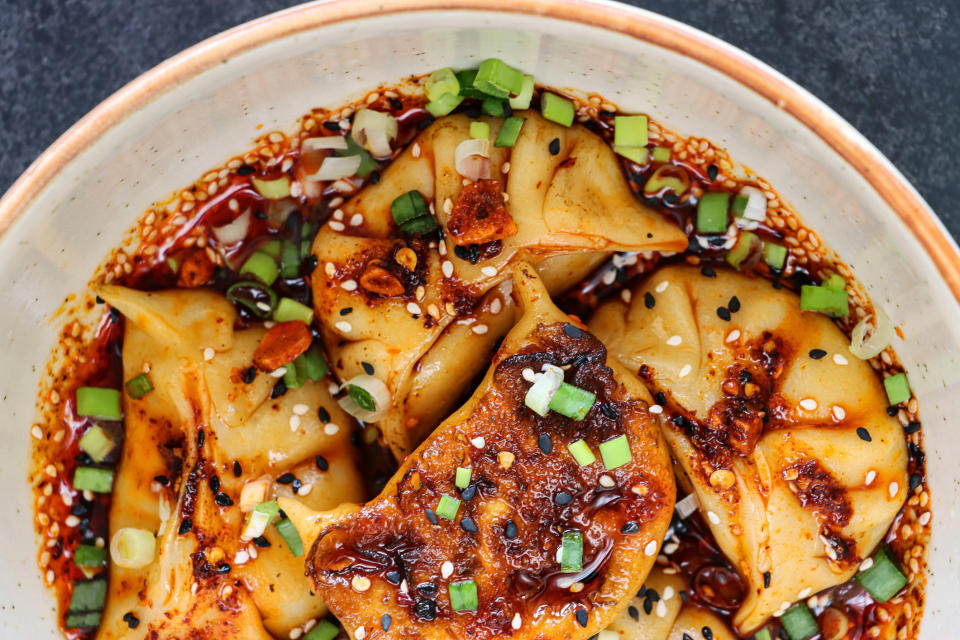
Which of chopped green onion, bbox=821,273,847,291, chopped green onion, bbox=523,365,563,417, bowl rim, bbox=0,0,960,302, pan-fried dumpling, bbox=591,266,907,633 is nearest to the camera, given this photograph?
bowl rim, bbox=0,0,960,302

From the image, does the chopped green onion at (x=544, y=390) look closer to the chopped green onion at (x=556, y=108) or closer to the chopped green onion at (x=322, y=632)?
the chopped green onion at (x=556, y=108)

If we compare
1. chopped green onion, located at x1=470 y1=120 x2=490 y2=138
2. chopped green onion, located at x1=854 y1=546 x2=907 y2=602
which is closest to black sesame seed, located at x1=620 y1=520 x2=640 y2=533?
chopped green onion, located at x1=854 y1=546 x2=907 y2=602

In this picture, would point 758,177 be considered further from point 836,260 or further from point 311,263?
point 311,263

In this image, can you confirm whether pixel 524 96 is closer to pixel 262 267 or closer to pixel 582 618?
pixel 262 267

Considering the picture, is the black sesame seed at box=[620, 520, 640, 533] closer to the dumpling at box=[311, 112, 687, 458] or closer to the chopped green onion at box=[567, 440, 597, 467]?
the chopped green onion at box=[567, 440, 597, 467]

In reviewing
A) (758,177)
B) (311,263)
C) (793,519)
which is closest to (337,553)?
(311,263)

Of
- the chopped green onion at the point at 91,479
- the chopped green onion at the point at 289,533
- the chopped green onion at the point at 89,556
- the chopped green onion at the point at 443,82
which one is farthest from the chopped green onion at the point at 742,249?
the chopped green onion at the point at 89,556
